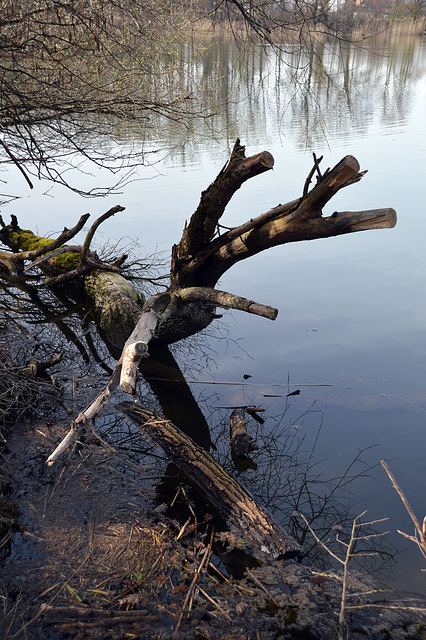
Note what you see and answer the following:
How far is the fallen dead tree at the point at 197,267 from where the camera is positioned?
4.47 meters

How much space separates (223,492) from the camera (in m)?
3.90

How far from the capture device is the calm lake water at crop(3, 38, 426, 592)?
4.74 meters

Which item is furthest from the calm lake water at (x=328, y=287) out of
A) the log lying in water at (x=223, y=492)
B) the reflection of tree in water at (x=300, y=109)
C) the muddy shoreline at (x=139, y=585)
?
the log lying in water at (x=223, y=492)

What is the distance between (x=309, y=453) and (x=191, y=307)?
2.46m

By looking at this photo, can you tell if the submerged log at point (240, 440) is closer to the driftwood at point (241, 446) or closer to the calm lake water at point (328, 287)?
the driftwood at point (241, 446)

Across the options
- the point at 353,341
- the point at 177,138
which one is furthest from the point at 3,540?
the point at 177,138

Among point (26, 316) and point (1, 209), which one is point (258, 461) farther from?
point (1, 209)

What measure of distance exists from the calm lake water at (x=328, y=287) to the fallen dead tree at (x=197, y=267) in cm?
64

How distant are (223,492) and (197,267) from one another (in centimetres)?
305

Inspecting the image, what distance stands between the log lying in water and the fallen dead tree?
0.02m

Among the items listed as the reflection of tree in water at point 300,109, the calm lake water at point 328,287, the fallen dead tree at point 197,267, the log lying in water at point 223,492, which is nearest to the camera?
the log lying in water at point 223,492

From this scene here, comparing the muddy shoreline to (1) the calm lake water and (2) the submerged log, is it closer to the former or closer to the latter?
(1) the calm lake water

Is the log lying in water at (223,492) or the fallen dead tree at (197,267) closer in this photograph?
the log lying in water at (223,492)

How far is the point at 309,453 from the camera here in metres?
4.73
